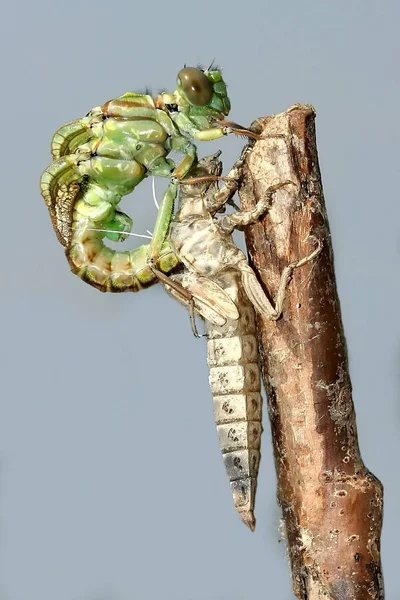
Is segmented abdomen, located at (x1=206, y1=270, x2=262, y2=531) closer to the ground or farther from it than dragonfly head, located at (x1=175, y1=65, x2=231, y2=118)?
closer to the ground

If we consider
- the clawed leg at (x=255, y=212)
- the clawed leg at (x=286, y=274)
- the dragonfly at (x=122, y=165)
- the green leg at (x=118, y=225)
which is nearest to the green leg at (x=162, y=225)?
the dragonfly at (x=122, y=165)

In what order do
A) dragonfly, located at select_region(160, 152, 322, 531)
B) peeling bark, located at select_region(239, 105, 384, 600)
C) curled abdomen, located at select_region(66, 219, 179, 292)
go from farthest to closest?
curled abdomen, located at select_region(66, 219, 179, 292) → dragonfly, located at select_region(160, 152, 322, 531) → peeling bark, located at select_region(239, 105, 384, 600)

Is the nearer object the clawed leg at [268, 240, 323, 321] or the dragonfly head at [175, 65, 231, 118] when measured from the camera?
the clawed leg at [268, 240, 323, 321]

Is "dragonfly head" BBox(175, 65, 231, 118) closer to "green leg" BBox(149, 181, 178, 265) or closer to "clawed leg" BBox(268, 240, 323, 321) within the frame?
"green leg" BBox(149, 181, 178, 265)

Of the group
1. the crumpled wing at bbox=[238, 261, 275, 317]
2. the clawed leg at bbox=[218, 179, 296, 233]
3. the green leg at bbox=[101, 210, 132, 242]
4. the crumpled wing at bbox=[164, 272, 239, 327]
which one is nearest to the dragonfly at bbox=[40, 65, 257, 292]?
the green leg at bbox=[101, 210, 132, 242]

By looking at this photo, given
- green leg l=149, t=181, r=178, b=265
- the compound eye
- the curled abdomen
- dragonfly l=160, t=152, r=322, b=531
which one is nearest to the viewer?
dragonfly l=160, t=152, r=322, b=531

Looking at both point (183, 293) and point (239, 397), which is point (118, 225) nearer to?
point (183, 293)

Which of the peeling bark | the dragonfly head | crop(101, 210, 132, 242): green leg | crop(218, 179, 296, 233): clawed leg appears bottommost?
the peeling bark
